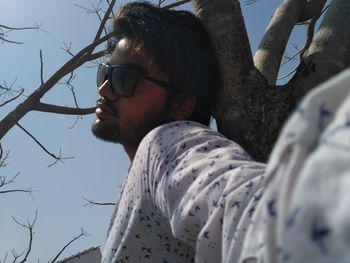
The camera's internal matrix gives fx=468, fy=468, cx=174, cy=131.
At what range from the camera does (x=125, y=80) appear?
1631mm

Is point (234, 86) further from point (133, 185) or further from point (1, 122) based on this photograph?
point (1, 122)

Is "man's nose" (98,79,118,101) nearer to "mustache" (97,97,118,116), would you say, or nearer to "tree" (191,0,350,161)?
"mustache" (97,97,118,116)

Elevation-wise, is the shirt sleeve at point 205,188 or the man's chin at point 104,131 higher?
the shirt sleeve at point 205,188

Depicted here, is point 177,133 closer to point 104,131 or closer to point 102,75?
point 104,131

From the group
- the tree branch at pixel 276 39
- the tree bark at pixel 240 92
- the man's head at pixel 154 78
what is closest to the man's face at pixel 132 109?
the man's head at pixel 154 78

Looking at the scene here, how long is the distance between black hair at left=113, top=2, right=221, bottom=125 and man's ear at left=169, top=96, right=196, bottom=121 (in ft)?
0.04

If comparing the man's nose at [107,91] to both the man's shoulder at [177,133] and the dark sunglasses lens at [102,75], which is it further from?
the man's shoulder at [177,133]

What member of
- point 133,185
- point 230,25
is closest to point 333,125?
point 133,185

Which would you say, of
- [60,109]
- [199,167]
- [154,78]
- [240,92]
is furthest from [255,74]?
[60,109]

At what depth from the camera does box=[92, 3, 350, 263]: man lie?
1.07ft

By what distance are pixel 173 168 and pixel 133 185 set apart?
0.29m

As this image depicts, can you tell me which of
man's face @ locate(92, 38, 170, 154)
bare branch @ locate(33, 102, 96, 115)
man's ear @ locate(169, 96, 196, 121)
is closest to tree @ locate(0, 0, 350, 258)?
man's ear @ locate(169, 96, 196, 121)

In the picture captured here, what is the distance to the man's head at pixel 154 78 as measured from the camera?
162 cm

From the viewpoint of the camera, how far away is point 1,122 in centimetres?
225
